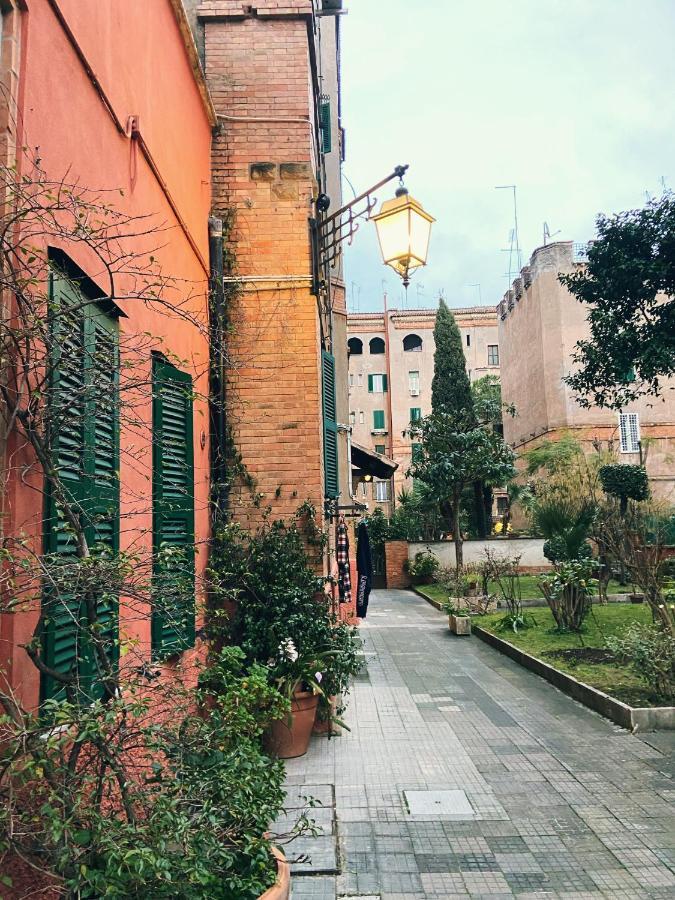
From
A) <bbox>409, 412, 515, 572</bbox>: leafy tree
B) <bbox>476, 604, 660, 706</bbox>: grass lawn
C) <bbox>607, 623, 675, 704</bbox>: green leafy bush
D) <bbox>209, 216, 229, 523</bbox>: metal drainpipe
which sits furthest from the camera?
<bbox>409, 412, 515, 572</bbox>: leafy tree

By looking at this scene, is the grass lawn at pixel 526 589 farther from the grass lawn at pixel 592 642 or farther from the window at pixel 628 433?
the window at pixel 628 433

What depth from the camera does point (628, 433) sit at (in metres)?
30.4

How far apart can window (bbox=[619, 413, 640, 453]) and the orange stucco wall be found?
88.3 feet

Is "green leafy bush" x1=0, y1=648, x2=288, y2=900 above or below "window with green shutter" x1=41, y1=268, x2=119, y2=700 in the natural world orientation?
below

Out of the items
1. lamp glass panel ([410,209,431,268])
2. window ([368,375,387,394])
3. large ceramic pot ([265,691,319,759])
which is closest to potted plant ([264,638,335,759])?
large ceramic pot ([265,691,319,759])

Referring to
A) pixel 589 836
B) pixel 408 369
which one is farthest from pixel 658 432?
pixel 589 836

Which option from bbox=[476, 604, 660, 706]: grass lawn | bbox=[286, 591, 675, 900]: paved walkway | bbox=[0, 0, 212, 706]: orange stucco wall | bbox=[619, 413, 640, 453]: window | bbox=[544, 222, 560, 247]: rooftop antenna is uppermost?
bbox=[544, 222, 560, 247]: rooftop antenna

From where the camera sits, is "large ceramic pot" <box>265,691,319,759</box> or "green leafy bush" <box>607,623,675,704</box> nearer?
"large ceramic pot" <box>265,691,319,759</box>

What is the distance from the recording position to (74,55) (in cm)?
359

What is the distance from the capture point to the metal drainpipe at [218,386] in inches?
270

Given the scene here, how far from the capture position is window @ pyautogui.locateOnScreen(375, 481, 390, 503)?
152 ft

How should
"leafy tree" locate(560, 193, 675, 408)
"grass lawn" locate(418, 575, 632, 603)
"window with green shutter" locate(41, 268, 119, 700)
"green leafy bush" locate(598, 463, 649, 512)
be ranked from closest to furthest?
"window with green shutter" locate(41, 268, 119, 700) → "leafy tree" locate(560, 193, 675, 408) → "green leafy bush" locate(598, 463, 649, 512) → "grass lawn" locate(418, 575, 632, 603)

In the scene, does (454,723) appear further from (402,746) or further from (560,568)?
(560,568)

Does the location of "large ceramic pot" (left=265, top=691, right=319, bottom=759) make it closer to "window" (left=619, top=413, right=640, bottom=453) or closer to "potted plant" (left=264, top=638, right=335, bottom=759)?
"potted plant" (left=264, top=638, right=335, bottom=759)
